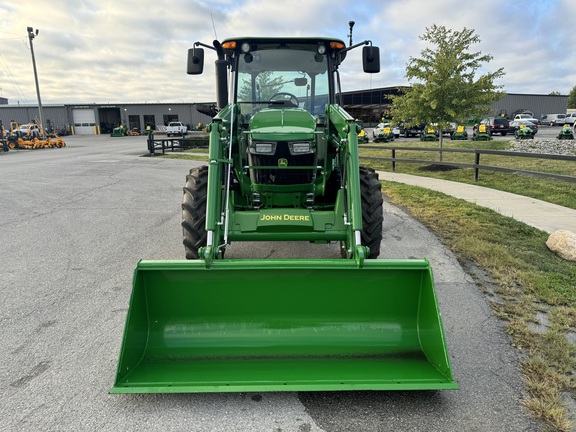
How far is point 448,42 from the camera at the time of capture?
14281mm

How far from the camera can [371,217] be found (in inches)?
181

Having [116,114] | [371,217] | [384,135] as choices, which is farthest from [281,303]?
[116,114]

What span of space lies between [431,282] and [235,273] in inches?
59.4

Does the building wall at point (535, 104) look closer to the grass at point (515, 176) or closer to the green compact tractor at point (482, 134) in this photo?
the green compact tractor at point (482, 134)

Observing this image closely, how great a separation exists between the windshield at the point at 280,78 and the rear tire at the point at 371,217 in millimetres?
1375

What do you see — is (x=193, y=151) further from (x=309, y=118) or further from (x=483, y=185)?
(x=309, y=118)

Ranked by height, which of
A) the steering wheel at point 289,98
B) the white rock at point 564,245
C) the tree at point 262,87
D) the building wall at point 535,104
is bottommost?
the white rock at point 564,245

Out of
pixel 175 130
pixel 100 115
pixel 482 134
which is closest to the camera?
pixel 482 134

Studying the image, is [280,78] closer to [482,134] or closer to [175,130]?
[482,134]

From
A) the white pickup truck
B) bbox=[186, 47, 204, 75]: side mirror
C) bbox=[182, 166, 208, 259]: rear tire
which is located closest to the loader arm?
bbox=[182, 166, 208, 259]: rear tire

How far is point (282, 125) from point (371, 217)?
1436 mm

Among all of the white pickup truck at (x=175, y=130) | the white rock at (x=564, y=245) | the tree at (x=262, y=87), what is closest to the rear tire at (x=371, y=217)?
the tree at (x=262, y=87)

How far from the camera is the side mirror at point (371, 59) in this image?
16.2 ft

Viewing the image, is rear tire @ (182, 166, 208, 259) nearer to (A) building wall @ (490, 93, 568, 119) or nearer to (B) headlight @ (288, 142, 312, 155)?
(B) headlight @ (288, 142, 312, 155)
